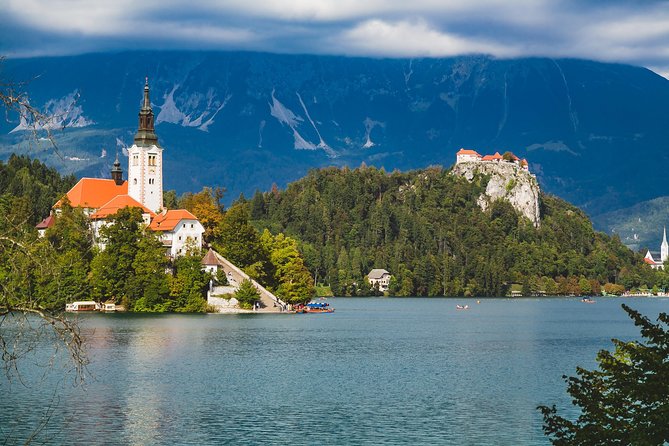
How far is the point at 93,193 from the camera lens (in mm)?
155625

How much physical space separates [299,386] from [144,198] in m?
96.8

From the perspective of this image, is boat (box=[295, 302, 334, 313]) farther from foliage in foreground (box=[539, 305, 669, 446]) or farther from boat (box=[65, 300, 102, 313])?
foliage in foreground (box=[539, 305, 669, 446])

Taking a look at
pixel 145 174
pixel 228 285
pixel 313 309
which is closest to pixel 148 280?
pixel 228 285

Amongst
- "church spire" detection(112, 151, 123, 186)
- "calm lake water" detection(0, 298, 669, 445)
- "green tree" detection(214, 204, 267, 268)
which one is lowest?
"calm lake water" detection(0, 298, 669, 445)

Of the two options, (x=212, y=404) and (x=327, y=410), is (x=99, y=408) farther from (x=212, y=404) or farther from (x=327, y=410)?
(x=327, y=410)

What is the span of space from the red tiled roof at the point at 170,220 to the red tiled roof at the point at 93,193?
13139mm

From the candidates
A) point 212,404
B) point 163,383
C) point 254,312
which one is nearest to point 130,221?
point 254,312

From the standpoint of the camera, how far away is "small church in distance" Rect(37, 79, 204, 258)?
140500 millimetres

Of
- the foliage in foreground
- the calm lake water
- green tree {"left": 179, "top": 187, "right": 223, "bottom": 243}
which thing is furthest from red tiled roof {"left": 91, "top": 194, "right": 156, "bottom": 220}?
the foliage in foreground

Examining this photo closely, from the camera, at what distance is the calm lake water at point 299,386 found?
46125mm

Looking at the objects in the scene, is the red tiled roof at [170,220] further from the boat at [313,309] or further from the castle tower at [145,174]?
the boat at [313,309]

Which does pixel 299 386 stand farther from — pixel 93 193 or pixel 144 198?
pixel 93 193

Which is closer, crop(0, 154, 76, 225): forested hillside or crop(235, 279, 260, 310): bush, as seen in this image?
crop(235, 279, 260, 310): bush

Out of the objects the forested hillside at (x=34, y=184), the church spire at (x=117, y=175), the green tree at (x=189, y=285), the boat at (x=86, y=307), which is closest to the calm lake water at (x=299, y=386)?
the green tree at (x=189, y=285)
